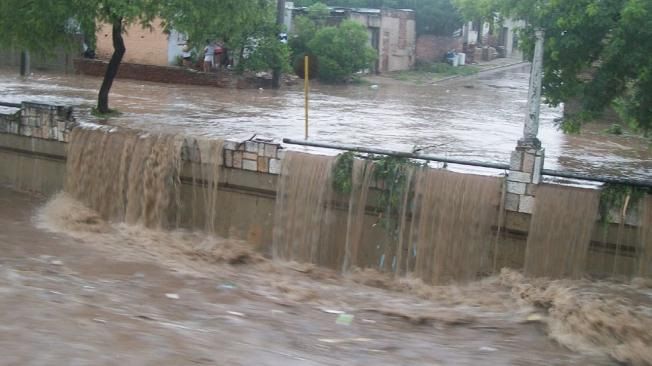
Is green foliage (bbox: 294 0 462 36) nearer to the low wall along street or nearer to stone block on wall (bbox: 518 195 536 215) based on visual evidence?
the low wall along street

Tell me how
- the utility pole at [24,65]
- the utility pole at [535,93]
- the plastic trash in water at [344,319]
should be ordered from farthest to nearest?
the utility pole at [24,65] → the utility pole at [535,93] → the plastic trash in water at [344,319]

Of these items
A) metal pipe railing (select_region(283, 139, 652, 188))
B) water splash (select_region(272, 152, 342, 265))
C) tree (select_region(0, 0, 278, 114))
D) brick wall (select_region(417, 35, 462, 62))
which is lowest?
water splash (select_region(272, 152, 342, 265))

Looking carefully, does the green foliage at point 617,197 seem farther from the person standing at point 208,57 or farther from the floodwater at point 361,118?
the person standing at point 208,57

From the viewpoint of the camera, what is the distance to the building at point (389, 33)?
120 ft

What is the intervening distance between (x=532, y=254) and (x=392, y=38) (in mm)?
29145

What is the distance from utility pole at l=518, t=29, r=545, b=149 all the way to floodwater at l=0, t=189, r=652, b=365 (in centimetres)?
179

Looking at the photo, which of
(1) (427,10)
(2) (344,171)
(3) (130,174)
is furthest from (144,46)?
(1) (427,10)

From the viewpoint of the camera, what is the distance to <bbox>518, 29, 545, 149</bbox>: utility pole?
957 cm

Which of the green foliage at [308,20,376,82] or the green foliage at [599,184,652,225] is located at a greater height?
the green foliage at [308,20,376,82]

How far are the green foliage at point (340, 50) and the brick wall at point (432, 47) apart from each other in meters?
12.1

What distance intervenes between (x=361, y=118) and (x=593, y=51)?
27.4 ft

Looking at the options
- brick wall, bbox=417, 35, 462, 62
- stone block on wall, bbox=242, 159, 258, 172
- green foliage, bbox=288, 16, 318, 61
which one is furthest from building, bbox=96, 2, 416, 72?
stone block on wall, bbox=242, 159, 258, 172

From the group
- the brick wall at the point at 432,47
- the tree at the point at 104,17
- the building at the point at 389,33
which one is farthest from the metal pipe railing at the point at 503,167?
the brick wall at the point at 432,47

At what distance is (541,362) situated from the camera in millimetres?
7340
